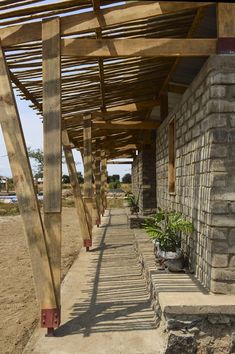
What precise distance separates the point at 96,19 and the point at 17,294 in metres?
4.31

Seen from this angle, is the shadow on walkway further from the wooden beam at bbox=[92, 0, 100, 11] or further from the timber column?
the wooden beam at bbox=[92, 0, 100, 11]

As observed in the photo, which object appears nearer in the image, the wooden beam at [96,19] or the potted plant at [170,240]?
the wooden beam at [96,19]

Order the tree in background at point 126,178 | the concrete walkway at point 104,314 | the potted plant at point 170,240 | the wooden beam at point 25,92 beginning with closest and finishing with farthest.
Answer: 1. the concrete walkway at point 104,314
2. the potted plant at point 170,240
3. the wooden beam at point 25,92
4. the tree in background at point 126,178

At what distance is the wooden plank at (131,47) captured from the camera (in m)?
4.13

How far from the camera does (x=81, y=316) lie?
15.0ft

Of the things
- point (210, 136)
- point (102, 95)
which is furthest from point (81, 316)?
point (102, 95)

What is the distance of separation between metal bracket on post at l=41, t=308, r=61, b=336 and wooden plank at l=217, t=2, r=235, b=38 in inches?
134

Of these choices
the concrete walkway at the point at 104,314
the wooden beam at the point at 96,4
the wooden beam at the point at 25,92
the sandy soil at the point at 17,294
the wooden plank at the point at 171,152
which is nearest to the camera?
the concrete walkway at the point at 104,314

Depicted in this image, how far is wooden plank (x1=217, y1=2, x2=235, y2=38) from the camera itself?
3.92m

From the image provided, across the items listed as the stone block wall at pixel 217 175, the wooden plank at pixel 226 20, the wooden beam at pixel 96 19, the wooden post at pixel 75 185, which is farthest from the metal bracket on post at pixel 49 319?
the wooden post at pixel 75 185

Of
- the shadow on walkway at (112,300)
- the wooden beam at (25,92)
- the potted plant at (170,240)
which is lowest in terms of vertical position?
the shadow on walkway at (112,300)

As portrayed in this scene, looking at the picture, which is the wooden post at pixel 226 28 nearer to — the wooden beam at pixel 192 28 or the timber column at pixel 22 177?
the wooden beam at pixel 192 28

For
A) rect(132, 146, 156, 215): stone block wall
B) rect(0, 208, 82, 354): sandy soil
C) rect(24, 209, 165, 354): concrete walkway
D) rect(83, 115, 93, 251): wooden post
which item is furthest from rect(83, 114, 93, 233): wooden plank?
rect(132, 146, 156, 215): stone block wall

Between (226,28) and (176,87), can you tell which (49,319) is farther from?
(176,87)
